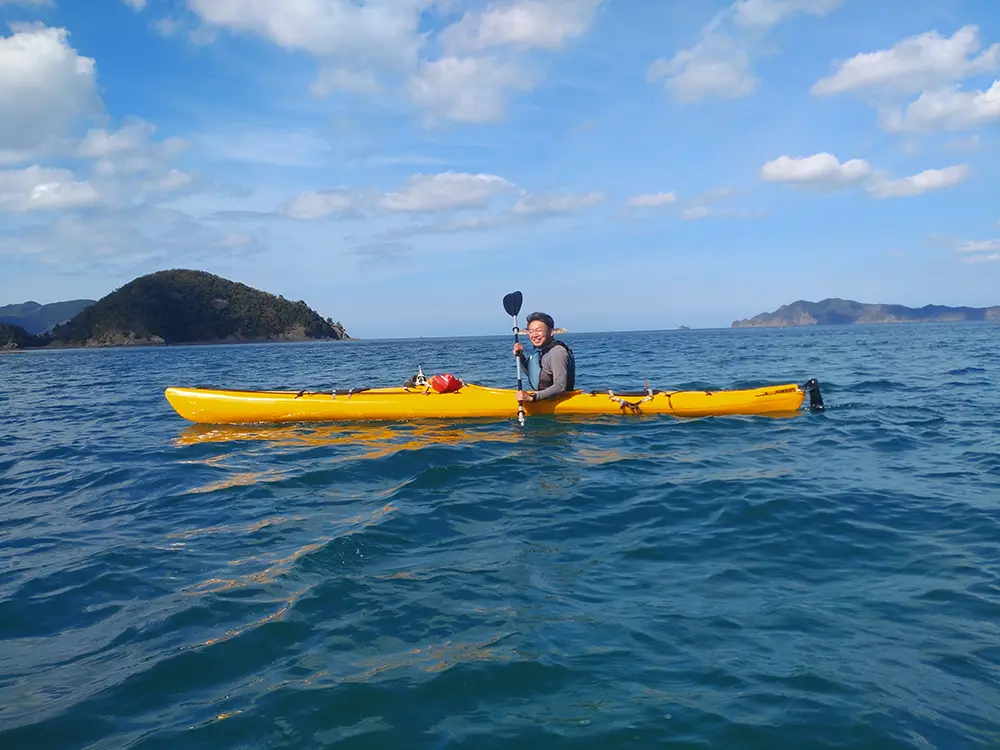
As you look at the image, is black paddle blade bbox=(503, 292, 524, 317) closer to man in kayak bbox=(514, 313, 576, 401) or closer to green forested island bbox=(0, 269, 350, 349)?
man in kayak bbox=(514, 313, 576, 401)

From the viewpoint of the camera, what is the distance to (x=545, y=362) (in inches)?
425

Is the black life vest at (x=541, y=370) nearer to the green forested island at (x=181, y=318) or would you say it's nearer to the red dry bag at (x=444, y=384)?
the red dry bag at (x=444, y=384)

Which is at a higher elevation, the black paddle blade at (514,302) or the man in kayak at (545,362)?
the black paddle blade at (514,302)

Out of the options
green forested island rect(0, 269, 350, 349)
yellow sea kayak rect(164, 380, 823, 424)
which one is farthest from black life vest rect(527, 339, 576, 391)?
green forested island rect(0, 269, 350, 349)

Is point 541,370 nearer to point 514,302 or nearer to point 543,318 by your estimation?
point 543,318

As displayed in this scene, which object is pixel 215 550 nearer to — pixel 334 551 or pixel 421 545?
pixel 334 551

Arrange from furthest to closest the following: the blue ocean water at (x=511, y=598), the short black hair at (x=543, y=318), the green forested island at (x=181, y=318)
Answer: the green forested island at (x=181, y=318)
the short black hair at (x=543, y=318)
the blue ocean water at (x=511, y=598)

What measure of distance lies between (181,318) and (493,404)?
4616 inches

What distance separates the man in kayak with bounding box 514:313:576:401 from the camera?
10531 mm

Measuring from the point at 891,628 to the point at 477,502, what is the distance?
12.0 ft

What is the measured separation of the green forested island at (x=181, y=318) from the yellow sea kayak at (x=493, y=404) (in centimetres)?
10114

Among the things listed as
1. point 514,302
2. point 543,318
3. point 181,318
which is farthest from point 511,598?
point 181,318

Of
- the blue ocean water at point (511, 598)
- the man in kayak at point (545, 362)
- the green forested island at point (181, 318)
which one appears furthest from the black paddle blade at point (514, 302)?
the green forested island at point (181, 318)

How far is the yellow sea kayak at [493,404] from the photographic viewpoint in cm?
1108
